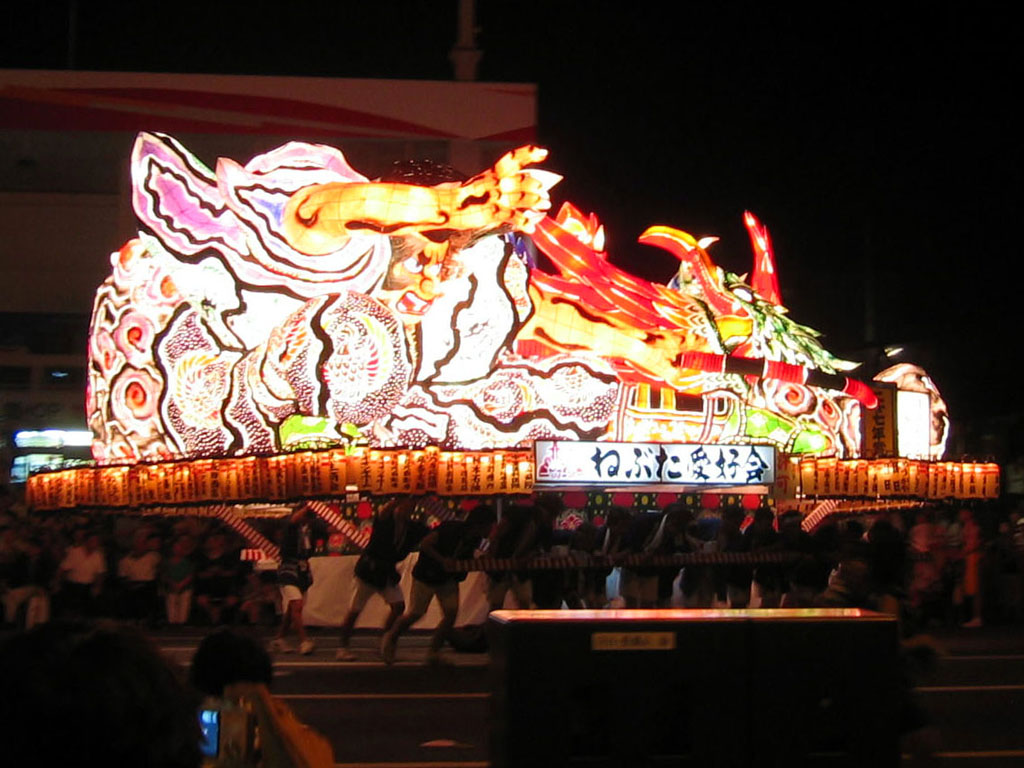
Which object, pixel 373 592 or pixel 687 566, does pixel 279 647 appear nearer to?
pixel 373 592

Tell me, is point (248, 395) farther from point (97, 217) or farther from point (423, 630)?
point (97, 217)

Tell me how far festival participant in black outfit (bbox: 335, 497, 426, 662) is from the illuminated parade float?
15.4ft

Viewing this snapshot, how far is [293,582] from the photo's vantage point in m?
15.7

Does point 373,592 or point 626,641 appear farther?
point 373,592

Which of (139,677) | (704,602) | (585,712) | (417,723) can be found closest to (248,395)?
(704,602)

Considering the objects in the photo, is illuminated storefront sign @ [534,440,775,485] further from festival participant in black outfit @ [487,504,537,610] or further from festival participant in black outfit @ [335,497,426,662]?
festival participant in black outfit @ [335,497,426,662]

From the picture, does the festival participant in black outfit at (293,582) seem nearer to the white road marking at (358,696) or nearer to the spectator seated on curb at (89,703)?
the white road marking at (358,696)

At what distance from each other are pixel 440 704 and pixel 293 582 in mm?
4937

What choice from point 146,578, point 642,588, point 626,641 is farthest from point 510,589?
point 626,641

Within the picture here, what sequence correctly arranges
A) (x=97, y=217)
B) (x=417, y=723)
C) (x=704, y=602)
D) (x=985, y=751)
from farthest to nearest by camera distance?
(x=97, y=217) → (x=704, y=602) → (x=417, y=723) → (x=985, y=751)

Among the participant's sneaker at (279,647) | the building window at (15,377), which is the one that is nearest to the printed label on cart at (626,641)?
the participant's sneaker at (279,647)

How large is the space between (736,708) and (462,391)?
52.3 ft

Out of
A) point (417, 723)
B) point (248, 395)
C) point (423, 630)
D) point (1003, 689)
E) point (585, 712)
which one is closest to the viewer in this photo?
point (585, 712)

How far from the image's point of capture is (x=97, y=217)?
116ft
